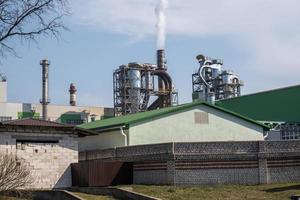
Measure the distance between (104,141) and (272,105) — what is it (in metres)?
22.0

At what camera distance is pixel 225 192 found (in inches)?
848

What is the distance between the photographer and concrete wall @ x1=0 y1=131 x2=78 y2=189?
2788 centimetres

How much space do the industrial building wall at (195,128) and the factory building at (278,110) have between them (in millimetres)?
12520

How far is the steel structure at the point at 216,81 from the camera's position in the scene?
66.6 metres

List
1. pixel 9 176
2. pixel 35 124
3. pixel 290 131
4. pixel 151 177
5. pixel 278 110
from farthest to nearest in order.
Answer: pixel 278 110 < pixel 290 131 < pixel 35 124 < pixel 151 177 < pixel 9 176

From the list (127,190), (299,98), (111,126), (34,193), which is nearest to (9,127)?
(34,193)

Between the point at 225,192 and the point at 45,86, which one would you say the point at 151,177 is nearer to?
the point at 225,192

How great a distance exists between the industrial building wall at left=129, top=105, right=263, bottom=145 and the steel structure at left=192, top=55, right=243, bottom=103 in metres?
31.4

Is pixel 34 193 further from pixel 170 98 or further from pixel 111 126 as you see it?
pixel 170 98

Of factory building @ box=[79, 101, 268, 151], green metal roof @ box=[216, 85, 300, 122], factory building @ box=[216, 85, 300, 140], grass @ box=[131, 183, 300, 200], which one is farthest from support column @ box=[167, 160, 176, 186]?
green metal roof @ box=[216, 85, 300, 122]

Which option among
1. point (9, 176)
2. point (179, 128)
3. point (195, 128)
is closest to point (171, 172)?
point (9, 176)

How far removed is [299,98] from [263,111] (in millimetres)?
4463

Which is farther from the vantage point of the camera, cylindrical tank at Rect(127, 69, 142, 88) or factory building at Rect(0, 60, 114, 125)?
factory building at Rect(0, 60, 114, 125)

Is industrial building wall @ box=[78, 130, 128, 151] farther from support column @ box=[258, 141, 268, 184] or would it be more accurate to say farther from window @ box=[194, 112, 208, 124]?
support column @ box=[258, 141, 268, 184]
